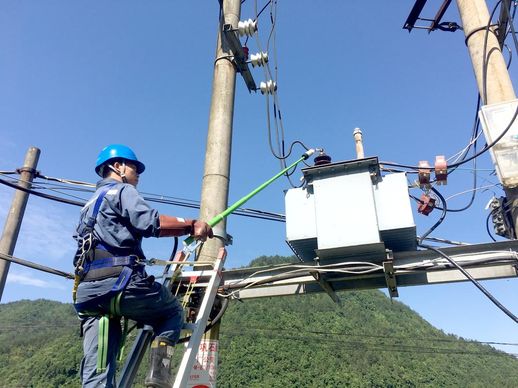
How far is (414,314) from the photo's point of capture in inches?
4006

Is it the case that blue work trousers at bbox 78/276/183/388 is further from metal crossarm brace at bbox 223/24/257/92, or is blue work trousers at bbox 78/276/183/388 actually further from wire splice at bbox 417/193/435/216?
metal crossarm brace at bbox 223/24/257/92

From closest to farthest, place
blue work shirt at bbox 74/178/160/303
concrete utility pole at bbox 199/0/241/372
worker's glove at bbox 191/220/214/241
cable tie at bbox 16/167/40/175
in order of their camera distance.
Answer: blue work shirt at bbox 74/178/160/303 < worker's glove at bbox 191/220/214/241 < concrete utility pole at bbox 199/0/241/372 < cable tie at bbox 16/167/40/175

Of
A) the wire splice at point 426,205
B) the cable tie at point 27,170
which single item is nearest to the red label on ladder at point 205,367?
the wire splice at point 426,205

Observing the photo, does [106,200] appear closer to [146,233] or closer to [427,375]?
[146,233]

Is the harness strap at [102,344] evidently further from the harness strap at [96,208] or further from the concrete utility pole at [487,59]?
the concrete utility pole at [487,59]

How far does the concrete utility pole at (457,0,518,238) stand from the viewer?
4383 millimetres

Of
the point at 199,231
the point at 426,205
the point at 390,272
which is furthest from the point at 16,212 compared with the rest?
the point at 426,205

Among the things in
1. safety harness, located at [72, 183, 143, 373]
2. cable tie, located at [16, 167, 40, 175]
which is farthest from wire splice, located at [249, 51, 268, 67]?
cable tie, located at [16, 167, 40, 175]

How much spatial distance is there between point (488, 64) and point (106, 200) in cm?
437

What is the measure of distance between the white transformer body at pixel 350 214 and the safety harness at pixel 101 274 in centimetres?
175

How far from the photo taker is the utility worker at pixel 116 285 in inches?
98.8

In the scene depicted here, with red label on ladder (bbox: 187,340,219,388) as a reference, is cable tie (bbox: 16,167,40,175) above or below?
above

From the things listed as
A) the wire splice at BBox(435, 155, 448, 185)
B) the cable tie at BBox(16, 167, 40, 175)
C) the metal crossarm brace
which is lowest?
the wire splice at BBox(435, 155, 448, 185)

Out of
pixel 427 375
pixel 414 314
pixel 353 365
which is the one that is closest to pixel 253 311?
pixel 353 365
